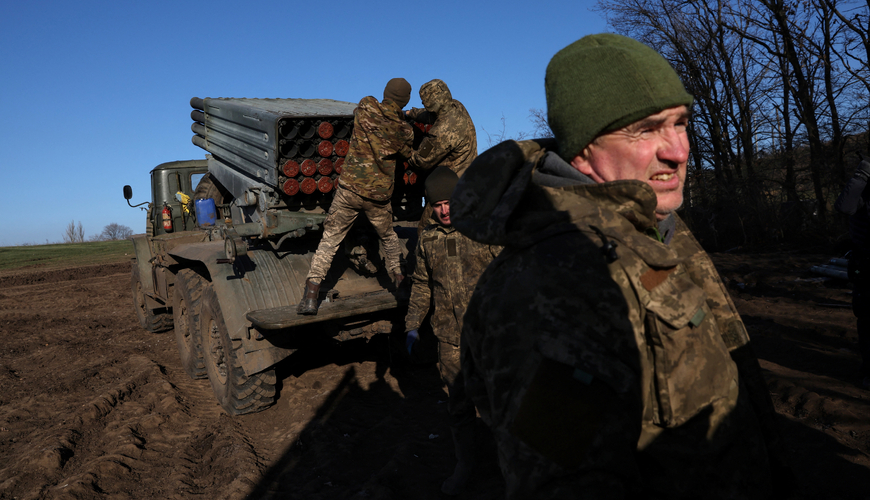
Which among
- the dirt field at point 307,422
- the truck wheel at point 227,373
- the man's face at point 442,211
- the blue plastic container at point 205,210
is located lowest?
the dirt field at point 307,422

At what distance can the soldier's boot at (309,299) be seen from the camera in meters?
4.45

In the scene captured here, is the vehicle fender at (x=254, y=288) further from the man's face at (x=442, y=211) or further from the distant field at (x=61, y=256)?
the distant field at (x=61, y=256)

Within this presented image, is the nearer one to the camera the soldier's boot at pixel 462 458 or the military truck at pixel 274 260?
the soldier's boot at pixel 462 458

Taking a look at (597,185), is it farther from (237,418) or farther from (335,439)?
(237,418)

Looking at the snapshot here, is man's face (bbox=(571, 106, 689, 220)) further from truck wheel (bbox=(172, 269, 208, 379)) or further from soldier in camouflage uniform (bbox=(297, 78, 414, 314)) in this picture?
truck wheel (bbox=(172, 269, 208, 379))

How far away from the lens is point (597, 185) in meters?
1.12

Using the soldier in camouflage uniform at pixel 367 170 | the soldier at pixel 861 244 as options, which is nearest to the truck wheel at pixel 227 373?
the soldier in camouflage uniform at pixel 367 170

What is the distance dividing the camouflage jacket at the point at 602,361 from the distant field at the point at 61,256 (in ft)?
68.4

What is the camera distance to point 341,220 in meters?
4.64

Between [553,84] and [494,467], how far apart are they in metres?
3.16

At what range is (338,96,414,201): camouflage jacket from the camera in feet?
14.6

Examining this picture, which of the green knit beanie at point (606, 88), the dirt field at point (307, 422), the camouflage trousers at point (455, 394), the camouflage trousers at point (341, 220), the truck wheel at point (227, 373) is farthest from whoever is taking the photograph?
the truck wheel at point (227, 373)

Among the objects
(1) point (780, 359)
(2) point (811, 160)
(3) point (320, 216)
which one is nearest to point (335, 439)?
(3) point (320, 216)

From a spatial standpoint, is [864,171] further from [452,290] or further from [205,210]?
[205,210]
